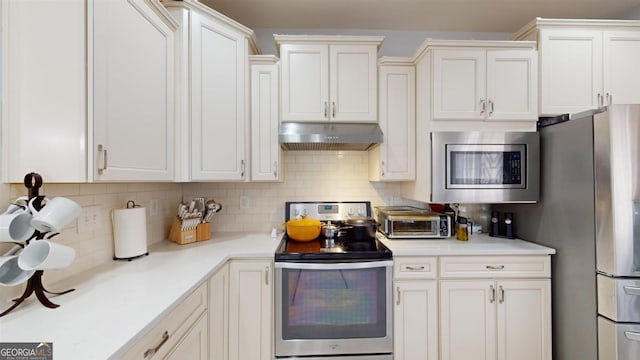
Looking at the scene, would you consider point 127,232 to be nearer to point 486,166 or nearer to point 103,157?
point 103,157

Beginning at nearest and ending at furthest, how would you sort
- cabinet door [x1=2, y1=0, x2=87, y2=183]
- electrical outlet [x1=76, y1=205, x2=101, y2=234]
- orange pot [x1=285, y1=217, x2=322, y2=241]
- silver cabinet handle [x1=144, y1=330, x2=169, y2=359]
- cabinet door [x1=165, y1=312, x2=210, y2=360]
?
silver cabinet handle [x1=144, y1=330, x2=169, y2=359] < cabinet door [x1=2, y1=0, x2=87, y2=183] < cabinet door [x1=165, y1=312, x2=210, y2=360] < electrical outlet [x1=76, y1=205, x2=101, y2=234] < orange pot [x1=285, y1=217, x2=322, y2=241]

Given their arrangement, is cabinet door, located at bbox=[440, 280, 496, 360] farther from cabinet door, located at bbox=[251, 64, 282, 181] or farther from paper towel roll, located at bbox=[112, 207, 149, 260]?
paper towel roll, located at bbox=[112, 207, 149, 260]

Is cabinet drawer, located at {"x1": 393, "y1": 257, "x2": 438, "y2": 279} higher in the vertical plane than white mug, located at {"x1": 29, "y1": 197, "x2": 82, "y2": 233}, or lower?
lower

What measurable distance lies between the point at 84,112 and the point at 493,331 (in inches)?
99.1

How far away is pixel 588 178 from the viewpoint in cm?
165

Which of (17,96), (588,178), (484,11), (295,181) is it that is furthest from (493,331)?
(17,96)

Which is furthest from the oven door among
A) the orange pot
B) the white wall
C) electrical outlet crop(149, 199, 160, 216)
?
the white wall

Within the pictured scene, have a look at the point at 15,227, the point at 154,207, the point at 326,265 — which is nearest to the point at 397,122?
the point at 326,265

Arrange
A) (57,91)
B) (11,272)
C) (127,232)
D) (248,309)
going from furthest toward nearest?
(248,309) → (127,232) → (57,91) → (11,272)

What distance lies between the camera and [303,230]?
2.12 m

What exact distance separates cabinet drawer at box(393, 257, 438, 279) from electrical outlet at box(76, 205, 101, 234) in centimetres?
173

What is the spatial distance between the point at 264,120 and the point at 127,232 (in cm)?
115

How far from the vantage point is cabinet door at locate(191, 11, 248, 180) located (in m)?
1.81

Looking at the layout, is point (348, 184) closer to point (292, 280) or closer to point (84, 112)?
point (292, 280)
